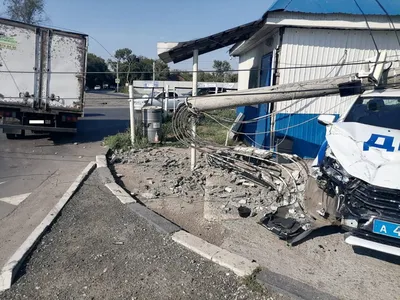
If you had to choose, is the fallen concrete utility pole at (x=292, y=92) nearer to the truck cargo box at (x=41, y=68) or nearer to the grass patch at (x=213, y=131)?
the grass patch at (x=213, y=131)

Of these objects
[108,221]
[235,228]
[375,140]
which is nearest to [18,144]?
[108,221]

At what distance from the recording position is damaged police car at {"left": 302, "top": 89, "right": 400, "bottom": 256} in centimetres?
318

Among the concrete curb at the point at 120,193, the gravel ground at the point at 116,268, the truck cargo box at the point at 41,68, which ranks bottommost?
the gravel ground at the point at 116,268

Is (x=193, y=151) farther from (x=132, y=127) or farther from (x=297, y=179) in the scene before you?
(x=132, y=127)

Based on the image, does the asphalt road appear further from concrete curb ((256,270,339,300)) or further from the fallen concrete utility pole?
the fallen concrete utility pole

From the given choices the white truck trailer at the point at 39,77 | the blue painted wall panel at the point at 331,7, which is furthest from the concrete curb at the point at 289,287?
the white truck trailer at the point at 39,77

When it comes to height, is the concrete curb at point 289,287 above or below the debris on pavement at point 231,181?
below

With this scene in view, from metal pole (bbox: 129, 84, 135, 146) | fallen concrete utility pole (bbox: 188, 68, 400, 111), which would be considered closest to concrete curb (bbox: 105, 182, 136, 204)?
fallen concrete utility pole (bbox: 188, 68, 400, 111)

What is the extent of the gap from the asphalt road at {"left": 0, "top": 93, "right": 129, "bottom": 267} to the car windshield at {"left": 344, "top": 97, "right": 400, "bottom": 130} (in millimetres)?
4959

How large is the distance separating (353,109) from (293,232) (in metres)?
2.23

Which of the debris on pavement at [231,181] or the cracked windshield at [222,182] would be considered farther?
the debris on pavement at [231,181]

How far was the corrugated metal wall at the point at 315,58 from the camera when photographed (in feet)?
23.6

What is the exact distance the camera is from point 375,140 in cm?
380

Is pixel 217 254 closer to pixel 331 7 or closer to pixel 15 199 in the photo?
pixel 15 199
